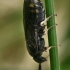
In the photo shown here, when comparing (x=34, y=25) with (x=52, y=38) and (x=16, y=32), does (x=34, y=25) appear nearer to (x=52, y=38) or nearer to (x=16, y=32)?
(x=52, y=38)

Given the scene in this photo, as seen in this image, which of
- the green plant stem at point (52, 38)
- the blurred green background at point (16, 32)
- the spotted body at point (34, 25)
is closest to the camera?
the green plant stem at point (52, 38)

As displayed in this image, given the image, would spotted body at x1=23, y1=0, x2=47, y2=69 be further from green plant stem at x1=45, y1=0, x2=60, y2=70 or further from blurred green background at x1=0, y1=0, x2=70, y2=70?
blurred green background at x1=0, y1=0, x2=70, y2=70

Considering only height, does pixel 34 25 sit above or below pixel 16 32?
above

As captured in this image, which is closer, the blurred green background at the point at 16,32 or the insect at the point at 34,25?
the insect at the point at 34,25

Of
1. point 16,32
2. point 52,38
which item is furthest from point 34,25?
point 16,32

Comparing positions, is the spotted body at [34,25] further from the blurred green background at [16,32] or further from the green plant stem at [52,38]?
the blurred green background at [16,32]

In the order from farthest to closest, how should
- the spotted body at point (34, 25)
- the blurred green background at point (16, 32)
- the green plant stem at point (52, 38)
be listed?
the blurred green background at point (16, 32), the spotted body at point (34, 25), the green plant stem at point (52, 38)

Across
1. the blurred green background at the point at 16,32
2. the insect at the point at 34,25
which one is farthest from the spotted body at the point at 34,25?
the blurred green background at the point at 16,32
